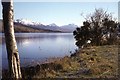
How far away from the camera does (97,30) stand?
35219 mm

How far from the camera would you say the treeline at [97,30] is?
3459 cm

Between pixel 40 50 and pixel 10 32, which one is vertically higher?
pixel 10 32

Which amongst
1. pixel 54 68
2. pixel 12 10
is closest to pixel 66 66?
pixel 54 68

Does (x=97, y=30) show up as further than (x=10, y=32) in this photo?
Yes

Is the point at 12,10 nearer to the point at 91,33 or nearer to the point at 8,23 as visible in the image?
the point at 8,23

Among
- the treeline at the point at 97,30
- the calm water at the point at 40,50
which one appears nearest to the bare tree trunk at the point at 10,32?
the calm water at the point at 40,50

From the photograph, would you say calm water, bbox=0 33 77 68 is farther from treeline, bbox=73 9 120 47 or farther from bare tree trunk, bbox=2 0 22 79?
bare tree trunk, bbox=2 0 22 79

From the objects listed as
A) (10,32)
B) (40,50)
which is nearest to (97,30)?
(40,50)

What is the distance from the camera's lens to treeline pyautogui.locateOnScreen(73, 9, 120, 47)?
34594mm

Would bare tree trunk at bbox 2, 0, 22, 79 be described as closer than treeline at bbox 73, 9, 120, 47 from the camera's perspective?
Yes

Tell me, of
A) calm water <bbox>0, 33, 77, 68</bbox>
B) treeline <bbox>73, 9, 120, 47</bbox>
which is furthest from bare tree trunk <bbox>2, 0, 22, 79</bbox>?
treeline <bbox>73, 9, 120, 47</bbox>

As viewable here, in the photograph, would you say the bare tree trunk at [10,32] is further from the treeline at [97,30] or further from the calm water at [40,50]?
the treeline at [97,30]

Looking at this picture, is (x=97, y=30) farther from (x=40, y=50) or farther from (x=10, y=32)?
(x=10, y=32)

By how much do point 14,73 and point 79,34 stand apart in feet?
85.9
